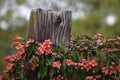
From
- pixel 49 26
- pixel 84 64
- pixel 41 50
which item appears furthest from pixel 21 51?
pixel 84 64

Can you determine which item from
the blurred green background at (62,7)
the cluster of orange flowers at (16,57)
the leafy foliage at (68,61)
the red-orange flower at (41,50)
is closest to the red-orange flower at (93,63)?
the leafy foliage at (68,61)

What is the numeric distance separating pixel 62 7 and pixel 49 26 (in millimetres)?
18509

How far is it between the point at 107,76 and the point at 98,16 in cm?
1821

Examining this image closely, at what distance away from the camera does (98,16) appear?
72.5 ft

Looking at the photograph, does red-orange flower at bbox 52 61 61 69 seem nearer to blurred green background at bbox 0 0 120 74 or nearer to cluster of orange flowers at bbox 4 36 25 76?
cluster of orange flowers at bbox 4 36 25 76

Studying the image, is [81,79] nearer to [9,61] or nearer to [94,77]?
[94,77]

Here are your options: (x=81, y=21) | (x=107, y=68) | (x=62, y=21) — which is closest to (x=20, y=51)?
(x=62, y=21)

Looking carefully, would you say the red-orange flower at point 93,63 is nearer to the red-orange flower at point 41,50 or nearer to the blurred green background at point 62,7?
the red-orange flower at point 41,50

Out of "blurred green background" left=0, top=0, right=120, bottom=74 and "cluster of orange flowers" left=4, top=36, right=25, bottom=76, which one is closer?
"cluster of orange flowers" left=4, top=36, right=25, bottom=76

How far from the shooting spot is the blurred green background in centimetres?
2125

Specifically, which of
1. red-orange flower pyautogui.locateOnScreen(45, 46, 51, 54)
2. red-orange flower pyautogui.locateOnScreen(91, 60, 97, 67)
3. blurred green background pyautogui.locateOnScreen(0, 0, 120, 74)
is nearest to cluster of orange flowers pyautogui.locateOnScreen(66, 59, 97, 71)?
red-orange flower pyautogui.locateOnScreen(91, 60, 97, 67)

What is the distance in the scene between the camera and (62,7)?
73.7ft

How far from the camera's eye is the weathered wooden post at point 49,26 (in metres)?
4.02

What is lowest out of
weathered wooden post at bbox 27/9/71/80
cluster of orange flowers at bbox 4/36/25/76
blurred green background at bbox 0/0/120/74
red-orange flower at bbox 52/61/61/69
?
red-orange flower at bbox 52/61/61/69
